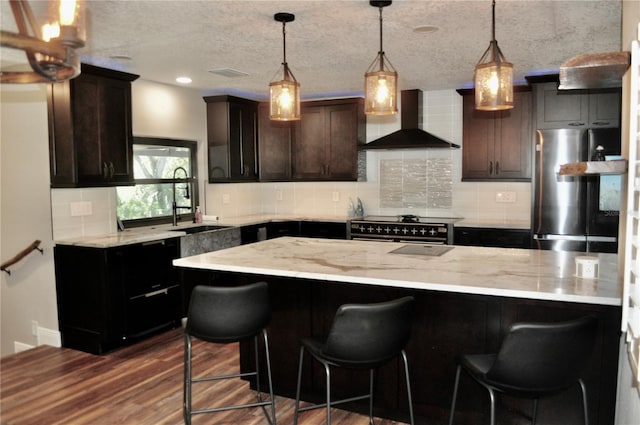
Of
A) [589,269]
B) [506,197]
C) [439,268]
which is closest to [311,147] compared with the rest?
[506,197]

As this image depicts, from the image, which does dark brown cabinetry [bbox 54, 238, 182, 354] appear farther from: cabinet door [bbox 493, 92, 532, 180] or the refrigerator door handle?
cabinet door [bbox 493, 92, 532, 180]

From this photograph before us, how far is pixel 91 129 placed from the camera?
426 cm

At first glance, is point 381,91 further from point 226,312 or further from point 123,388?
point 123,388

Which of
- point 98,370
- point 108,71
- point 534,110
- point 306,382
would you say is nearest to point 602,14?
point 534,110

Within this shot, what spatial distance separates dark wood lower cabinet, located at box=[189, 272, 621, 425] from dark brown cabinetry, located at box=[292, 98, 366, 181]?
10.6 ft

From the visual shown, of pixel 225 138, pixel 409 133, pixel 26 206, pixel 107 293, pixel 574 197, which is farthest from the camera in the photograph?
pixel 225 138

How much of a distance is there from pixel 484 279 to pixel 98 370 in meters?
2.96

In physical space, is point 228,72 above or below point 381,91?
above

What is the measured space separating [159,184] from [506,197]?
12.9ft

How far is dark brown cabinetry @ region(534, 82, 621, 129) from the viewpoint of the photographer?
4617 millimetres

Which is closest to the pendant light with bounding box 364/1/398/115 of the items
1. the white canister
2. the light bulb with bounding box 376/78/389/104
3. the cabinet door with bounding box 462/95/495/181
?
the light bulb with bounding box 376/78/389/104

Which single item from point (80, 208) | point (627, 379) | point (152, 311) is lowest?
point (152, 311)

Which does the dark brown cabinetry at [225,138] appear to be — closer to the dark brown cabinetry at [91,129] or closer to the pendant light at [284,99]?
the dark brown cabinetry at [91,129]

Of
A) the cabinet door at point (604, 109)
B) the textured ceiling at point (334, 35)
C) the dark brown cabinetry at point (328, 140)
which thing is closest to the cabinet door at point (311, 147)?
the dark brown cabinetry at point (328, 140)
